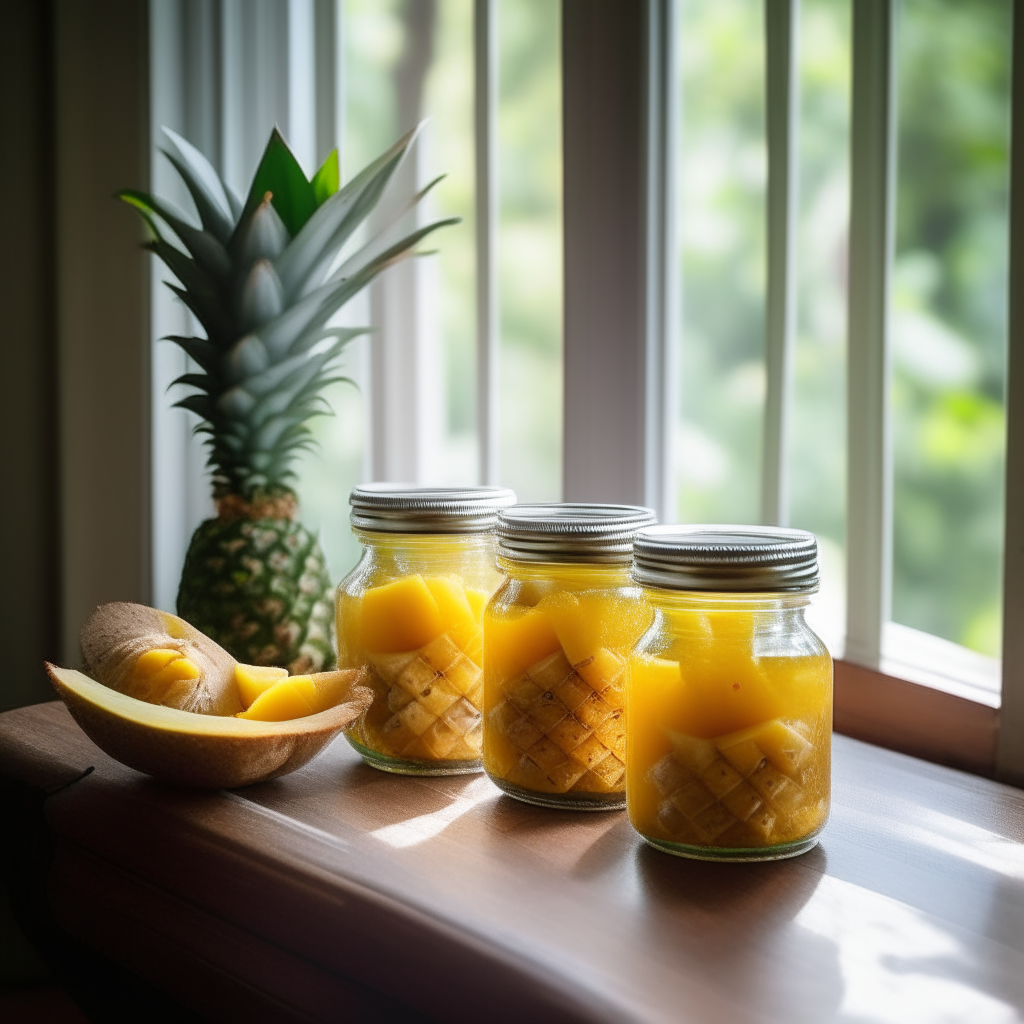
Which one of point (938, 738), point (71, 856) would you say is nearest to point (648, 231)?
point (938, 738)

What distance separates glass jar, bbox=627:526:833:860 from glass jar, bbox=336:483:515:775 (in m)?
0.19

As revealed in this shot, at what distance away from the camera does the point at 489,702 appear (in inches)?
30.3

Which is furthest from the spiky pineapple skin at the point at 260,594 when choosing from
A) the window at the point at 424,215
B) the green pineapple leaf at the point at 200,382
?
the window at the point at 424,215

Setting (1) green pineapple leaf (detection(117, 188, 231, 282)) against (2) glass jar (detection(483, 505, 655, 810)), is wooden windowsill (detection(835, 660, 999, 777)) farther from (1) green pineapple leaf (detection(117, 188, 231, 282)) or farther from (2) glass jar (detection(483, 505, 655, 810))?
(1) green pineapple leaf (detection(117, 188, 231, 282))

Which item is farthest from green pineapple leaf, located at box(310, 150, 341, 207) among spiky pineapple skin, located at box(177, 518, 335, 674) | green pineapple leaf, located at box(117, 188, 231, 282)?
spiky pineapple skin, located at box(177, 518, 335, 674)

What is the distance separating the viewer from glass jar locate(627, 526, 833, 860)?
64 cm

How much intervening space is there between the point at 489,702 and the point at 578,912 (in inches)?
8.3

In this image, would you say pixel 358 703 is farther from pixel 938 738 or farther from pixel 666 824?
pixel 938 738


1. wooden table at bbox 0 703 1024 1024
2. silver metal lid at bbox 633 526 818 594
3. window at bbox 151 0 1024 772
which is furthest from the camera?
window at bbox 151 0 1024 772

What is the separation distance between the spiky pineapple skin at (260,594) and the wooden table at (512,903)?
0.24m

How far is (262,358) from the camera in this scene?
1.11 metres

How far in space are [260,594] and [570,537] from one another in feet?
1.53

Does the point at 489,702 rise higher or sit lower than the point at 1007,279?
lower

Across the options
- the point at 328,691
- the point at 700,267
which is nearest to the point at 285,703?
the point at 328,691
